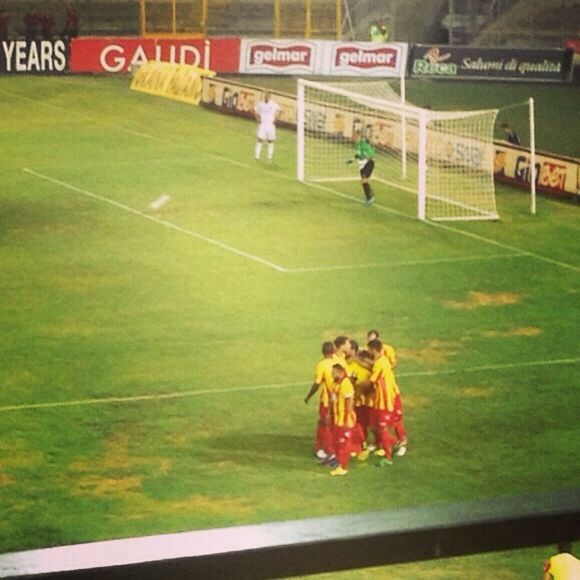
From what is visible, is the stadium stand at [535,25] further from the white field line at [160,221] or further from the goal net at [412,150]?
the white field line at [160,221]

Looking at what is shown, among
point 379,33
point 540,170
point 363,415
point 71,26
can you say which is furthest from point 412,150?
point 71,26

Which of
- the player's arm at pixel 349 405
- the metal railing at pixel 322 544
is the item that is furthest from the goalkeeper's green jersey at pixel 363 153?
the metal railing at pixel 322 544

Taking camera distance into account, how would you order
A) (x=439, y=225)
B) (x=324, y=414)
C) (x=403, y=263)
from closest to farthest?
1. (x=324, y=414)
2. (x=403, y=263)
3. (x=439, y=225)

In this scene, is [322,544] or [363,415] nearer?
[322,544]

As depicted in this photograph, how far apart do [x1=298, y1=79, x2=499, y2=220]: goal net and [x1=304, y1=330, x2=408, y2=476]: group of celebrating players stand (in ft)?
48.3

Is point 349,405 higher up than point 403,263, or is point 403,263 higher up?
point 349,405

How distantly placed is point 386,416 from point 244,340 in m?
6.25

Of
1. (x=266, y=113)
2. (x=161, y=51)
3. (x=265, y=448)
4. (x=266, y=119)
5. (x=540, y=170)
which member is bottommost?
(x=265, y=448)

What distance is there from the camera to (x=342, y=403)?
14.4 m

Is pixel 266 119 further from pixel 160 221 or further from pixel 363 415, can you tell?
pixel 363 415

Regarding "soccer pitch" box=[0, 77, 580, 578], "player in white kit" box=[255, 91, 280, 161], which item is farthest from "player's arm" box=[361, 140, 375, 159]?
"player in white kit" box=[255, 91, 280, 161]

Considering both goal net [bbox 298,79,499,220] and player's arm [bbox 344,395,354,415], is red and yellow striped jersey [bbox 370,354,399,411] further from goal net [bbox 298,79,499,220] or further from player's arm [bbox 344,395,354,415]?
goal net [bbox 298,79,499,220]

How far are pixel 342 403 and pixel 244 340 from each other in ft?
21.9

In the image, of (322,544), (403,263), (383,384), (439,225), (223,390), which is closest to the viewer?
(322,544)
